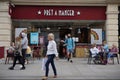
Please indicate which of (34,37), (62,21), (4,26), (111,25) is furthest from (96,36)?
(4,26)

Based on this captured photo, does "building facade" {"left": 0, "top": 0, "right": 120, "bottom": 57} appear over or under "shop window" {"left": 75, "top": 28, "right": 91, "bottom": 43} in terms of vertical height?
over

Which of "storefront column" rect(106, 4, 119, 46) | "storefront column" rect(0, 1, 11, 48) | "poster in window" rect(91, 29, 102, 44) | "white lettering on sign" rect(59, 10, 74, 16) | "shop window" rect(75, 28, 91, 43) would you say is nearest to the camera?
"storefront column" rect(0, 1, 11, 48)

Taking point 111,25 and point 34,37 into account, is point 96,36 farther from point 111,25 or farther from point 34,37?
point 34,37

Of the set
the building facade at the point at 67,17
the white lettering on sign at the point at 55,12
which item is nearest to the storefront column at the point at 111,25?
the building facade at the point at 67,17

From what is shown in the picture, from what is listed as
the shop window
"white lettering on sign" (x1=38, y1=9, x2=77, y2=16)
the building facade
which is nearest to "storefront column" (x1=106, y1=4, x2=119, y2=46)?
the building facade

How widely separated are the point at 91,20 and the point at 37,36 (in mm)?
3839

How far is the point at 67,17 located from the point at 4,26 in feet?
14.0

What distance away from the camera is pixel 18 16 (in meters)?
25.4

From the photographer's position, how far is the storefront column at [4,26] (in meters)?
24.5

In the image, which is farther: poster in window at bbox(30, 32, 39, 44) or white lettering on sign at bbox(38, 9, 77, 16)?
white lettering on sign at bbox(38, 9, 77, 16)

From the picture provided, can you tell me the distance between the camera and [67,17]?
1006 inches

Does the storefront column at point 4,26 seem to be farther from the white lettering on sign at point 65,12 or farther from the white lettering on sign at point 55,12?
the white lettering on sign at point 65,12

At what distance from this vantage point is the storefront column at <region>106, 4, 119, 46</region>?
25188 mm

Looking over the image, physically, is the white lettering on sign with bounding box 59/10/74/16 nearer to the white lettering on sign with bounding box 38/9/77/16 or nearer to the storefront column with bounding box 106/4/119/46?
the white lettering on sign with bounding box 38/9/77/16
